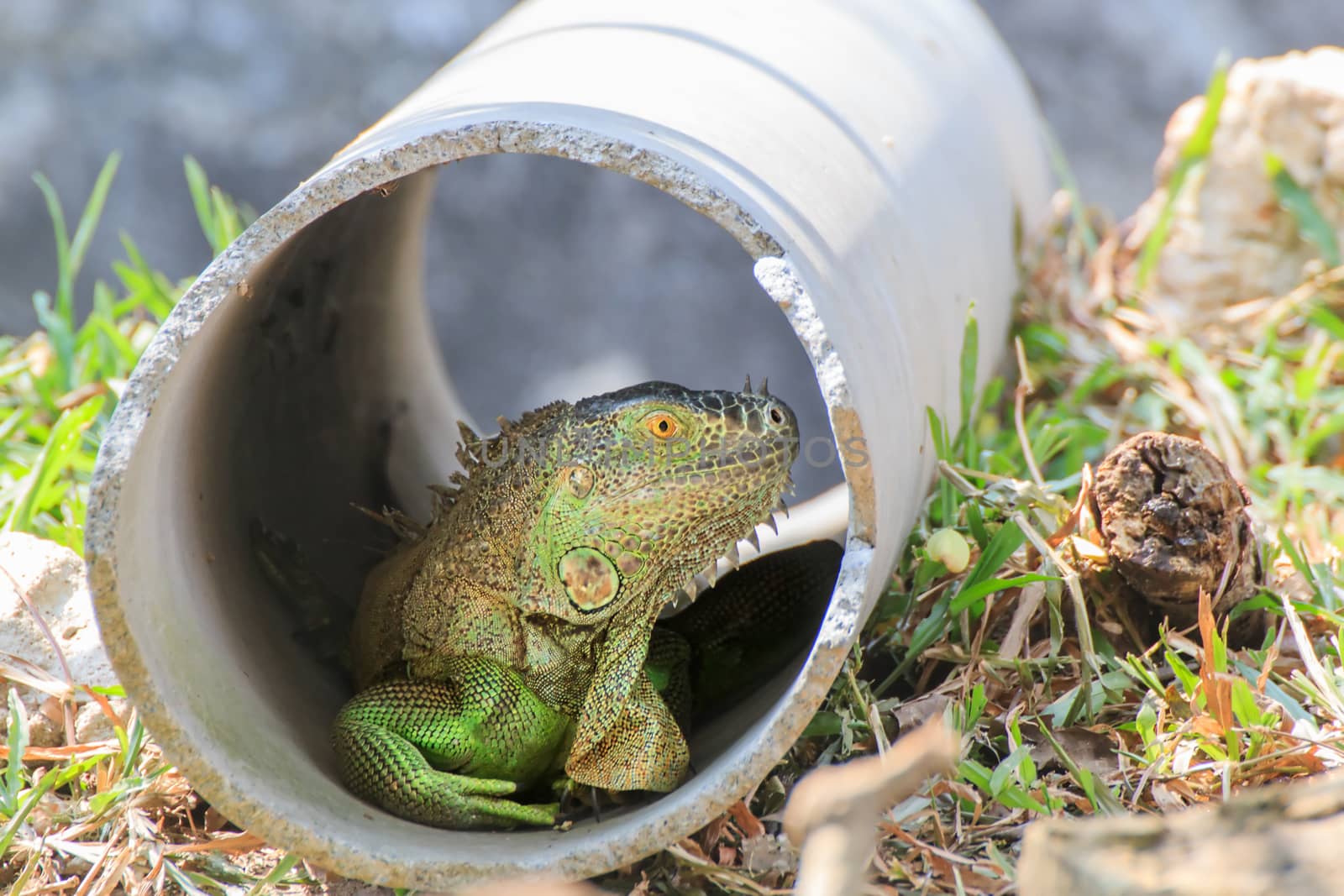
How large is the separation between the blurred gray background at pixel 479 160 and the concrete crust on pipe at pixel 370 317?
2687mm

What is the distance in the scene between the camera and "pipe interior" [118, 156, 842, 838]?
2.31 m

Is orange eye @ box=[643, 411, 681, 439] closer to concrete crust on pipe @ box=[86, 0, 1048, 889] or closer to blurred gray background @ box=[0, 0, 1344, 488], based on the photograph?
concrete crust on pipe @ box=[86, 0, 1048, 889]

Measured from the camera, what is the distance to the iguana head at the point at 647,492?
2406 millimetres

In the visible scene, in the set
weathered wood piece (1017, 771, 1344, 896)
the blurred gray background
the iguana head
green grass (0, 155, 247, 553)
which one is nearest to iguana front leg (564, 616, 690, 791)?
the iguana head

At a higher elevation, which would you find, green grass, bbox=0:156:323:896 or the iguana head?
the iguana head

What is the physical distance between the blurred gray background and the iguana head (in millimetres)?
3487

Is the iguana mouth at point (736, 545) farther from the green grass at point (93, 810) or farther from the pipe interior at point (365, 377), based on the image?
the green grass at point (93, 810)

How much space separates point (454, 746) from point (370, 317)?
189 centimetres

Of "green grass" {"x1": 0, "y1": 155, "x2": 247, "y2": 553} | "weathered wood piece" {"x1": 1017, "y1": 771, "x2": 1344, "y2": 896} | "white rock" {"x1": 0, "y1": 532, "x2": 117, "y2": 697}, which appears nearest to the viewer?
"weathered wood piece" {"x1": 1017, "y1": 771, "x2": 1344, "y2": 896}

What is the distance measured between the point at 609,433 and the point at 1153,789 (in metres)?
1.34

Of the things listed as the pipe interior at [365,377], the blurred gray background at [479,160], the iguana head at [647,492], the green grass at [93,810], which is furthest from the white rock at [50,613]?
the blurred gray background at [479,160]

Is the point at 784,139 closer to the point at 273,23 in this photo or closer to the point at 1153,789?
the point at 1153,789

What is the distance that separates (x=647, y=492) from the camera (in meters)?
2.42

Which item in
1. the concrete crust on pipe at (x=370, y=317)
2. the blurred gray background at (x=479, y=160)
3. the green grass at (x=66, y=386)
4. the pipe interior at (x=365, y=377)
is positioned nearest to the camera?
the concrete crust on pipe at (x=370, y=317)
